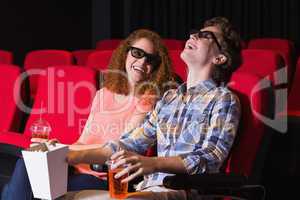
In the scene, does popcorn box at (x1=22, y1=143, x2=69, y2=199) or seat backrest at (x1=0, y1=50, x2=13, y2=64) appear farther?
seat backrest at (x1=0, y1=50, x2=13, y2=64)

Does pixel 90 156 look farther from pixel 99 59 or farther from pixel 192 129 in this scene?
pixel 99 59

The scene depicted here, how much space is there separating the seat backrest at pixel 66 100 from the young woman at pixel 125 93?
27cm

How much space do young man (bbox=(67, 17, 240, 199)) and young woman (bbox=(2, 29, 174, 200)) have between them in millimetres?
188

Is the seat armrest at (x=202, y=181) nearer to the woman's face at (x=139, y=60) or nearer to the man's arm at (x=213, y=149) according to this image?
the man's arm at (x=213, y=149)

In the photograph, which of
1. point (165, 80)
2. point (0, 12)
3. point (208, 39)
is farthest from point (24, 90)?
point (0, 12)

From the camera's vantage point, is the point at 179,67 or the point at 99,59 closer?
the point at 179,67

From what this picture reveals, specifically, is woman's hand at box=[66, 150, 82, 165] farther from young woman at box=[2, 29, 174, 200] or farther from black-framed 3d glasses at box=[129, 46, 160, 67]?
black-framed 3d glasses at box=[129, 46, 160, 67]

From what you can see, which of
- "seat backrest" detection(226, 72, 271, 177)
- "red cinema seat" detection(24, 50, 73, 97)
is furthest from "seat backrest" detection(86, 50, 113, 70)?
"seat backrest" detection(226, 72, 271, 177)

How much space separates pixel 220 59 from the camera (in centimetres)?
272

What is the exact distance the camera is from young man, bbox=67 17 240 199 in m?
2.53

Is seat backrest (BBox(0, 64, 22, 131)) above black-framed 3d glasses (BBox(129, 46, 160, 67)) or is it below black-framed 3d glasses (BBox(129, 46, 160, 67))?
below

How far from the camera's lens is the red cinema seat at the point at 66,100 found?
3.58 metres

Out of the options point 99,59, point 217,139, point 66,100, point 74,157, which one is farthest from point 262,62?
point 74,157

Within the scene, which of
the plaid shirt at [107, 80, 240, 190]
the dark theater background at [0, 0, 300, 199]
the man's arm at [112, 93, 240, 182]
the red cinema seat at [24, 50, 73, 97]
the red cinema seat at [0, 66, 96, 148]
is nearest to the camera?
the man's arm at [112, 93, 240, 182]
